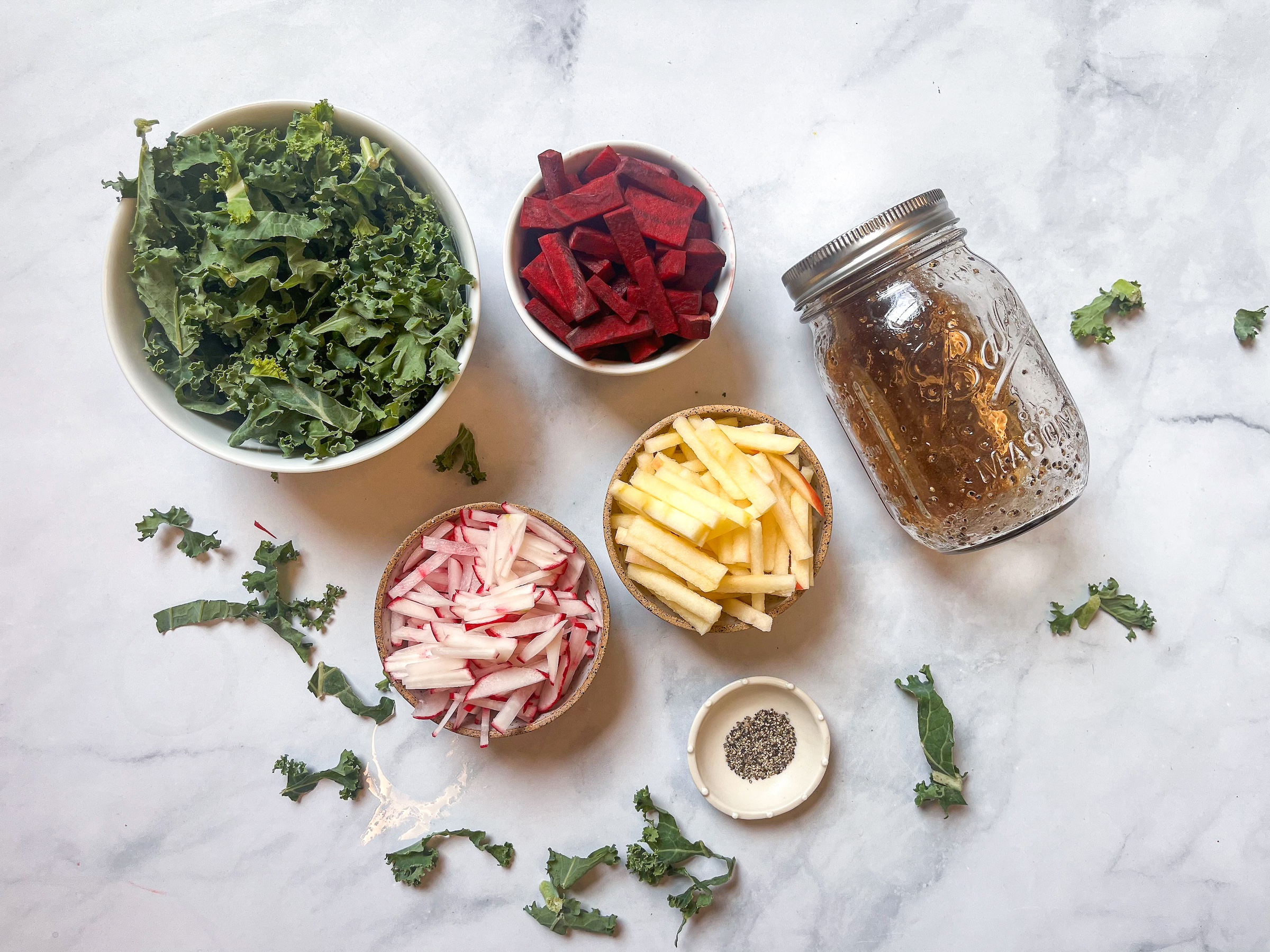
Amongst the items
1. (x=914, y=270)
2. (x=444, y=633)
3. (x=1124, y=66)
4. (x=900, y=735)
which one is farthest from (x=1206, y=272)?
(x=444, y=633)

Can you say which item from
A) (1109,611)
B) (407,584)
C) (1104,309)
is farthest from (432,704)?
(1104,309)

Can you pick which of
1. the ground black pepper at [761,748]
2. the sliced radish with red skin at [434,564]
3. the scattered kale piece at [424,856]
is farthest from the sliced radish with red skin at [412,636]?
the ground black pepper at [761,748]

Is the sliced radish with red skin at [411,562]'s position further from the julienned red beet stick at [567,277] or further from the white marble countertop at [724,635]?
the julienned red beet stick at [567,277]

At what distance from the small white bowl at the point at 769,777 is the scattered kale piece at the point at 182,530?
128cm

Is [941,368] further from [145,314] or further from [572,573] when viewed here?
[145,314]

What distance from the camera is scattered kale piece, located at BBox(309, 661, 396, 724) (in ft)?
6.55

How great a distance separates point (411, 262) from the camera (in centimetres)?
162

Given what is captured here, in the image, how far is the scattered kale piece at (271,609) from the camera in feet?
6.48

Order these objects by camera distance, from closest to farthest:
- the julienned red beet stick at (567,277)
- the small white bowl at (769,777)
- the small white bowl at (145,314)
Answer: the small white bowl at (145,314)
the julienned red beet stick at (567,277)
the small white bowl at (769,777)

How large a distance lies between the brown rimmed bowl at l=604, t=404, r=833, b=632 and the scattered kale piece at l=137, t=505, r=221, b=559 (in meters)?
1.01

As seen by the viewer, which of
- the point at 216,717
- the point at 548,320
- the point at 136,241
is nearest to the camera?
the point at 136,241

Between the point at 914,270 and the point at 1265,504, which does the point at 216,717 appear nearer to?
the point at 914,270

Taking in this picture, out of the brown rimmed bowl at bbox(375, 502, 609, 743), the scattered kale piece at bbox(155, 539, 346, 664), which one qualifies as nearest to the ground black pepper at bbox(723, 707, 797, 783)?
the brown rimmed bowl at bbox(375, 502, 609, 743)

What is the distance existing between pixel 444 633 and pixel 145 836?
1.03 metres
